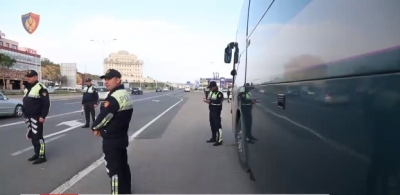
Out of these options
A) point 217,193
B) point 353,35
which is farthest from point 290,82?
point 217,193

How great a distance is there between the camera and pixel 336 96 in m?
A: 1.46

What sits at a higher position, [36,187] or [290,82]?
[290,82]

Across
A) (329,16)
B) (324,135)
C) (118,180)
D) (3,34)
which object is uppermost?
(3,34)

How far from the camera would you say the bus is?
1.13 m

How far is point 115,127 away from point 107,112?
8.5 inches

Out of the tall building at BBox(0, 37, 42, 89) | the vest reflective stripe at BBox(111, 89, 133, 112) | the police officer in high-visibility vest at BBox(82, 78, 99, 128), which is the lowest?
the police officer in high-visibility vest at BBox(82, 78, 99, 128)

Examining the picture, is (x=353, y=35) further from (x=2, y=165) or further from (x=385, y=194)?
(x=2, y=165)

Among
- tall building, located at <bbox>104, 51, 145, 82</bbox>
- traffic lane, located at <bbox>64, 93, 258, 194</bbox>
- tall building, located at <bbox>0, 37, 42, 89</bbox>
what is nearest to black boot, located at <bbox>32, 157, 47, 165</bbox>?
traffic lane, located at <bbox>64, 93, 258, 194</bbox>

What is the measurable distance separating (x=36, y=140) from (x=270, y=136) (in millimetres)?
4732

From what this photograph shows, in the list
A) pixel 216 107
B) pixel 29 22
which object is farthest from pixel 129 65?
pixel 216 107

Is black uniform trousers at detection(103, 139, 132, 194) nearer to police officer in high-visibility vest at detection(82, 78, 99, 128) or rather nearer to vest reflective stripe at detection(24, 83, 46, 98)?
vest reflective stripe at detection(24, 83, 46, 98)

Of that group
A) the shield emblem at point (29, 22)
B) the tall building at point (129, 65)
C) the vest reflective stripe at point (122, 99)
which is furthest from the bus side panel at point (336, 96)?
the tall building at point (129, 65)

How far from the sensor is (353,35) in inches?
52.9

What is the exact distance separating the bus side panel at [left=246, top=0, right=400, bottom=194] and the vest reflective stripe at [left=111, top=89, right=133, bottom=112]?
1866 mm
